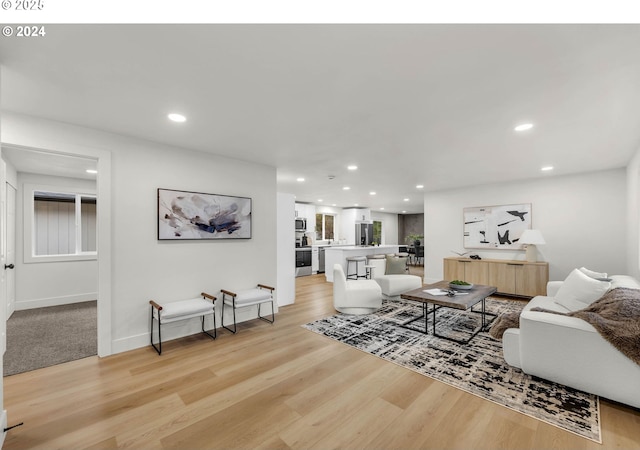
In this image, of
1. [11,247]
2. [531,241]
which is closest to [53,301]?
[11,247]

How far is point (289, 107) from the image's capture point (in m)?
2.51

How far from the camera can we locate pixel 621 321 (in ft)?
7.18

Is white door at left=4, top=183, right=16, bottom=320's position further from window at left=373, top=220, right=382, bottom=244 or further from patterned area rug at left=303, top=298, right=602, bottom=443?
window at left=373, top=220, right=382, bottom=244

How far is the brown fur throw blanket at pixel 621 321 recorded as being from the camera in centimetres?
206

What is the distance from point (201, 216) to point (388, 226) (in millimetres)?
10730

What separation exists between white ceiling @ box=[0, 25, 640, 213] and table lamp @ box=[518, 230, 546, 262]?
75.6 inches

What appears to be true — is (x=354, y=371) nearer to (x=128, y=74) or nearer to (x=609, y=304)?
(x=609, y=304)

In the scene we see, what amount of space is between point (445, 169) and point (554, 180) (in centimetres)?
250

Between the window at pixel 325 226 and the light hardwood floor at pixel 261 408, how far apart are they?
7.50 m

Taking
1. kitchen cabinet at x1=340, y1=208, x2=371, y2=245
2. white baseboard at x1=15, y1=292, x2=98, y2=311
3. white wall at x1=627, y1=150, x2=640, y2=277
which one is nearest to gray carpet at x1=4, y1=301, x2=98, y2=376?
white baseboard at x1=15, y1=292, x2=98, y2=311

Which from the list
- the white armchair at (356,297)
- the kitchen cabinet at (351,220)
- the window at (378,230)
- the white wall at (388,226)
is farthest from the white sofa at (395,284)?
the white wall at (388,226)

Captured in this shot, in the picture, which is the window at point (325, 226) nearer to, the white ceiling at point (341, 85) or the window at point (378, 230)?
the window at point (378, 230)

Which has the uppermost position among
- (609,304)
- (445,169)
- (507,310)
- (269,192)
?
(445,169)
